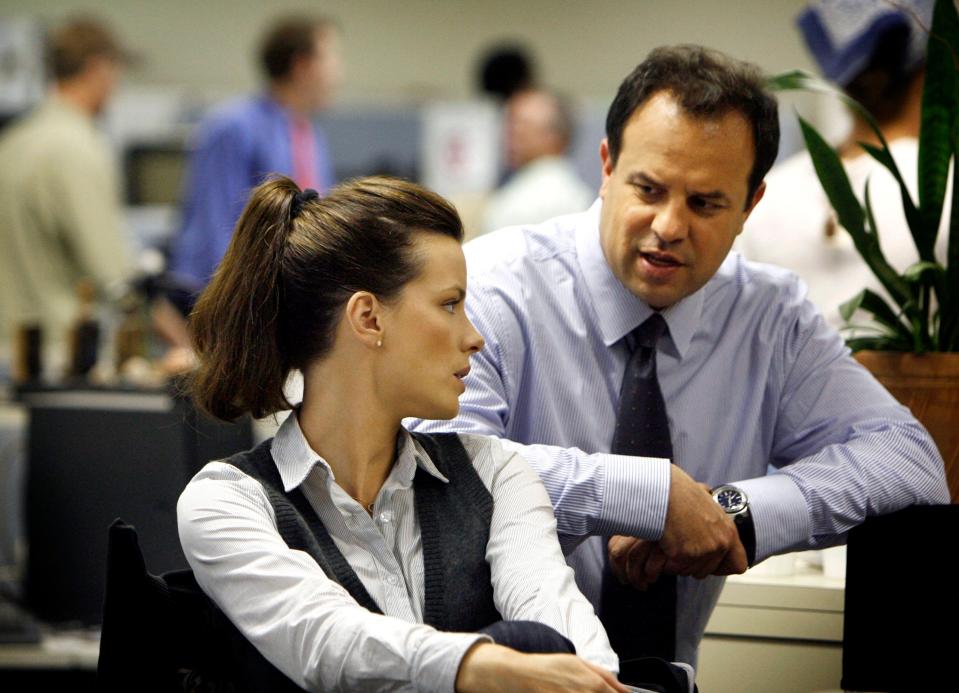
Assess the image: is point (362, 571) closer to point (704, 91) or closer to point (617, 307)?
point (617, 307)

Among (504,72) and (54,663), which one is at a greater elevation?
(504,72)

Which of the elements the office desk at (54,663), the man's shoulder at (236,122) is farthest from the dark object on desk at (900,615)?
the man's shoulder at (236,122)

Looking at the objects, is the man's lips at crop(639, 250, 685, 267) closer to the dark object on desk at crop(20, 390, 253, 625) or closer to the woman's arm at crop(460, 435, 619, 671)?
the woman's arm at crop(460, 435, 619, 671)

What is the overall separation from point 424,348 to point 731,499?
51 cm

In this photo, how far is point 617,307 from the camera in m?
1.84

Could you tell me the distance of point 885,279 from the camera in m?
1.97

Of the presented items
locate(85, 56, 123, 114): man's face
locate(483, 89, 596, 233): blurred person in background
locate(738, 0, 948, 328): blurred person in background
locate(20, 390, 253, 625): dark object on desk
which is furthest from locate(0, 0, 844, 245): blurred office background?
locate(738, 0, 948, 328): blurred person in background

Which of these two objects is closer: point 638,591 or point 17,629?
point 638,591

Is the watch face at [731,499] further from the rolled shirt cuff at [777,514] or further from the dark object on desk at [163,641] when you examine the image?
the dark object on desk at [163,641]

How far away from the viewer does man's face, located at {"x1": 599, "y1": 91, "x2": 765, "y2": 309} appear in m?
1.74

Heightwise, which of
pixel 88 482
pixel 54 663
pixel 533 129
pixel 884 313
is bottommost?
pixel 54 663

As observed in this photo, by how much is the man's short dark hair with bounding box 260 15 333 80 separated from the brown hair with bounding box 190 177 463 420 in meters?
3.09

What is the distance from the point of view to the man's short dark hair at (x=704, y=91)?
175cm

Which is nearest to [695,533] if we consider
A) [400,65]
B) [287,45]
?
[287,45]
